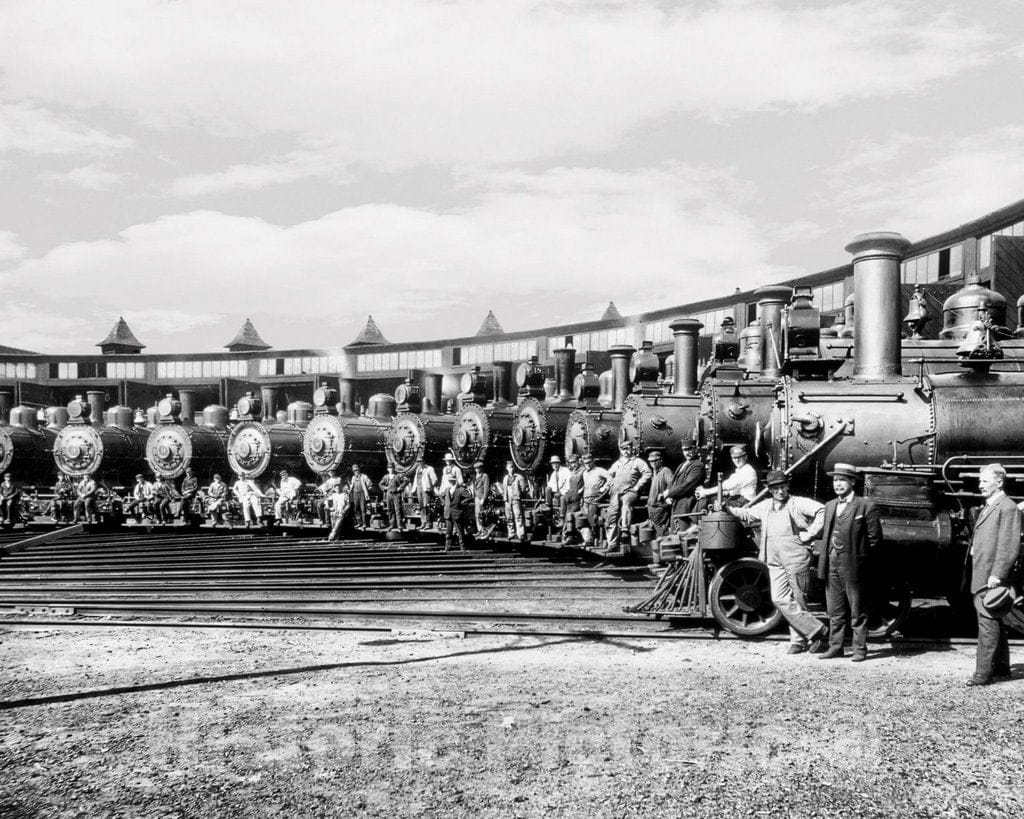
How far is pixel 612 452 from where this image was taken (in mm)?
15391

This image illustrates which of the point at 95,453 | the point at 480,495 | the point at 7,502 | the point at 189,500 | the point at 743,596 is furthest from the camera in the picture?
the point at 95,453

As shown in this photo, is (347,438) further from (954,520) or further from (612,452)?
(954,520)

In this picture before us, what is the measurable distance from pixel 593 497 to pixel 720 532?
20.1 ft

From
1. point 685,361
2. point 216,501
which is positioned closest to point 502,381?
point 685,361

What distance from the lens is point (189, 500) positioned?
22016 millimetres

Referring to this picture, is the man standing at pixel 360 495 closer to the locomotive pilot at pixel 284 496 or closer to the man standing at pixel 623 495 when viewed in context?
the locomotive pilot at pixel 284 496

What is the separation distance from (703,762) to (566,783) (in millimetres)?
677

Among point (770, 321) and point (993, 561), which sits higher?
point (770, 321)

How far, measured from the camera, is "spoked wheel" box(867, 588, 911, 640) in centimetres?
716

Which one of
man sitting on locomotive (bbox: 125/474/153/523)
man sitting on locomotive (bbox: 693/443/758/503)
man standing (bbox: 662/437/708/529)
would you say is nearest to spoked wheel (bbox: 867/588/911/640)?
man sitting on locomotive (bbox: 693/443/758/503)

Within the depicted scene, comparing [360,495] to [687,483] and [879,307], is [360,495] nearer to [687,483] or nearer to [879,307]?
[687,483]

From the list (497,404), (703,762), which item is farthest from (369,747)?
(497,404)

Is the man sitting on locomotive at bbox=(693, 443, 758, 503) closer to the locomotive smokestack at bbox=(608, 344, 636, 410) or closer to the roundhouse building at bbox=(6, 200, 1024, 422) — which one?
the locomotive smokestack at bbox=(608, 344, 636, 410)

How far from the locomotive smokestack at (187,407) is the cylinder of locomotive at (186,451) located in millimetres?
605
